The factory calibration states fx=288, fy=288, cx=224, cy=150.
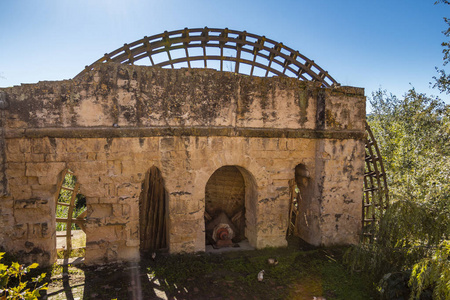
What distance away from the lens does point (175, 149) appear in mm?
5289

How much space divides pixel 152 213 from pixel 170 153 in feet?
6.72

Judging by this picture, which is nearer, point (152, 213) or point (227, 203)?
point (152, 213)

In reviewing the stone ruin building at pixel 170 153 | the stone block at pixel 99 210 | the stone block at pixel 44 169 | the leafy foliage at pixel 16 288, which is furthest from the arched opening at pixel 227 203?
the leafy foliage at pixel 16 288

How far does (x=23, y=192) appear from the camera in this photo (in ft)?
15.9

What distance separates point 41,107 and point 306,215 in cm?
557

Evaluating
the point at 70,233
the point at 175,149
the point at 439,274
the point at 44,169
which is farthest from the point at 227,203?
the point at 439,274

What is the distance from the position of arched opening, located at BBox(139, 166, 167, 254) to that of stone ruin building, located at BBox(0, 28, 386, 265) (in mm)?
24

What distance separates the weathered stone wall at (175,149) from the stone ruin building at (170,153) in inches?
0.7

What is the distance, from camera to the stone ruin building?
4844 millimetres

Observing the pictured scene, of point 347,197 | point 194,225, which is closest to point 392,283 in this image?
point 347,197

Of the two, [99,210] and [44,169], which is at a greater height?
[44,169]

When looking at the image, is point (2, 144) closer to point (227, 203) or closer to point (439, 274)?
point (227, 203)

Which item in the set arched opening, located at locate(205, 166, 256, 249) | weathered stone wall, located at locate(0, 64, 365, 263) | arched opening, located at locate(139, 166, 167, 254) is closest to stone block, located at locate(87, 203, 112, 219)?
weathered stone wall, located at locate(0, 64, 365, 263)

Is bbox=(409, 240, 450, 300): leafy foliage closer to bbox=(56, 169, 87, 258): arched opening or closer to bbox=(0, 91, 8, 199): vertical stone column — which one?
bbox=(56, 169, 87, 258): arched opening
